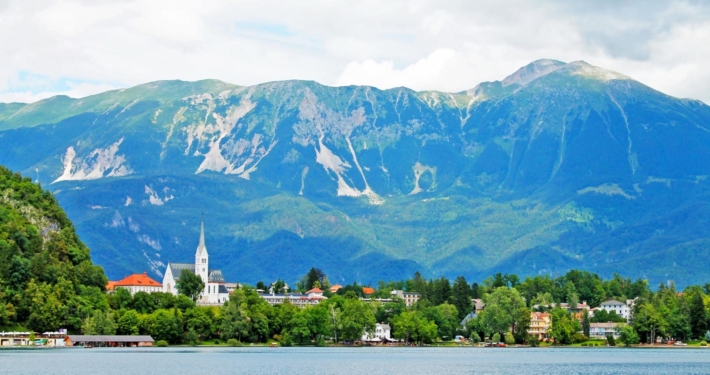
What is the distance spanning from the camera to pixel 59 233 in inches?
7717

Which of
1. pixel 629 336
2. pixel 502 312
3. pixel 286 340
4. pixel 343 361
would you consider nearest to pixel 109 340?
pixel 286 340

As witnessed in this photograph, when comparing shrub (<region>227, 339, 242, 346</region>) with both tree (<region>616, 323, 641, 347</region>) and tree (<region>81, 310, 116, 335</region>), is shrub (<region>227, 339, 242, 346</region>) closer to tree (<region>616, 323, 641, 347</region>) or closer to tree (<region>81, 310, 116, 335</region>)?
tree (<region>81, 310, 116, 335</region>)

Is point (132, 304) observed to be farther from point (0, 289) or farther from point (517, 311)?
point (517, 311)

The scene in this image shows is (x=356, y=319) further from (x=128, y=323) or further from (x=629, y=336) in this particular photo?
(x=629, y=336)

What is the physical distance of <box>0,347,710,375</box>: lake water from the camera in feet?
404

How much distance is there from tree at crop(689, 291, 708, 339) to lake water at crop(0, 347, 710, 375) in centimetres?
1460

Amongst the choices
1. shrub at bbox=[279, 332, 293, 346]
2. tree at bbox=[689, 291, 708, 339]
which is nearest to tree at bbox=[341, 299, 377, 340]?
shrub at bbox=[279, 332, 293, 346]

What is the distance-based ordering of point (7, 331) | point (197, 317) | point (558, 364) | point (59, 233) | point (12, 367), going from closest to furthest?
point (12, 367) → point (558, 364) → point (7, 331) → point (197, 317) → point (59, 233)

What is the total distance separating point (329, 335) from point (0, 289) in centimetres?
5196

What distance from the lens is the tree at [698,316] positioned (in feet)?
633

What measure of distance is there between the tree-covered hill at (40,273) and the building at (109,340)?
2.39m

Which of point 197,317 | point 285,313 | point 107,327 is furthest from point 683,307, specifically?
point 107,327

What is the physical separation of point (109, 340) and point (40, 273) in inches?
529

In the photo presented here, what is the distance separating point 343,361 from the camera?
475ft
